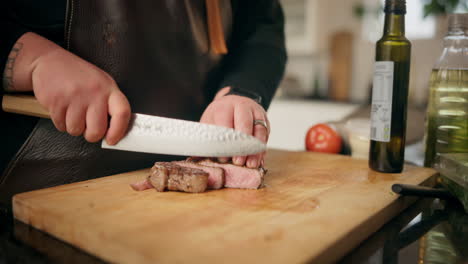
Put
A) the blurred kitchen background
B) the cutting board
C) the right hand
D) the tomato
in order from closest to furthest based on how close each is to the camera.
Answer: the cutting board → the right hand → the tomato → the blurred kitchen background

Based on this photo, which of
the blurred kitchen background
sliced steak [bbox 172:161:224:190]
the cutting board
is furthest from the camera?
the blurred kitchen background

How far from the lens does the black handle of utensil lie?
80 cm

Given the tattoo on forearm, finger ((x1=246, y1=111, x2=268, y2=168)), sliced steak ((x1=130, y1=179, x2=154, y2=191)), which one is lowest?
sliced steak ((x1=130, y1=179, x2=154, y2=191))

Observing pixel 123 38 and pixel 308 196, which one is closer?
pixel 308 196

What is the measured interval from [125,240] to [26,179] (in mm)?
474

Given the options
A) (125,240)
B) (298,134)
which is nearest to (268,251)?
(125,240)

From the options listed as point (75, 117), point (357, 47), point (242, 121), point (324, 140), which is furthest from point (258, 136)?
point (357, 47)

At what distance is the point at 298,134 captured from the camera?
3.07m

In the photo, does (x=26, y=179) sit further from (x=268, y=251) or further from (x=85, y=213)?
(x=268, y=251)

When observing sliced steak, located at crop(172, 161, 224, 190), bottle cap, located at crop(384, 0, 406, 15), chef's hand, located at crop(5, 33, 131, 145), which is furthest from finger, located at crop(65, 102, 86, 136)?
bottle cap, located at crop(384, 0, 406, 15)

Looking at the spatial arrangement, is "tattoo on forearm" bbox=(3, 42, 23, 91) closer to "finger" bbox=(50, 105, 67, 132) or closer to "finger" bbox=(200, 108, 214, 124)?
"finger" bbox=(50, 105, 67, 132)

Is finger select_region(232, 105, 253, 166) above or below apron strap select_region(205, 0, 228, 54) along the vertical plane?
below

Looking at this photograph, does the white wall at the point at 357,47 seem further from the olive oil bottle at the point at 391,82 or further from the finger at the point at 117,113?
the finger at the point at 117,113

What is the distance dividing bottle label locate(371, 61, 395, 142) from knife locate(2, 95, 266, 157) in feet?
1.20
